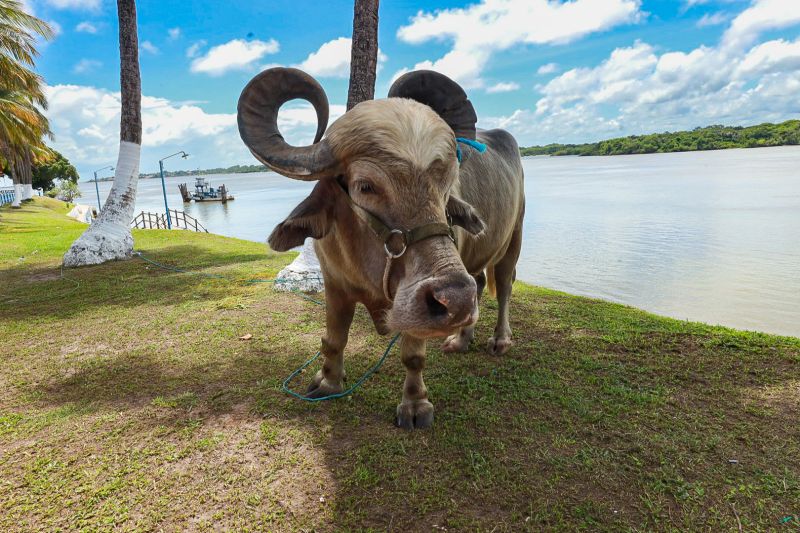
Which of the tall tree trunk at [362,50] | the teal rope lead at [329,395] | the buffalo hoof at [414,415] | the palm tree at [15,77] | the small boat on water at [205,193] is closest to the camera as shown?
the buffalo hoof at [414,415]

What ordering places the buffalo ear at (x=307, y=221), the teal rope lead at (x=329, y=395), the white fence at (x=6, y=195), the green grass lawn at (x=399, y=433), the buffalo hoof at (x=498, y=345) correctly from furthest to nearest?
the white fence at (x=6, y=195), the buffalo hoof at (x=498, y=345), the teal rope lead at (x=329, y=395), the buffalo ear at (x=307, y=221), the green grass lawn at (x=399, y=433)

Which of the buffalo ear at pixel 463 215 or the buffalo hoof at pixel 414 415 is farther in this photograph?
the buffalo hoof at pixel 414 415

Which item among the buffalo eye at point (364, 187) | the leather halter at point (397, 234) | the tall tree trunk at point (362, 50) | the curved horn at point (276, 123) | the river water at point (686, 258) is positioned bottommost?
the river water at point (686, 258)

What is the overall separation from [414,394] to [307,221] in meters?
1.54

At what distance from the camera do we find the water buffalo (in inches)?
87.7

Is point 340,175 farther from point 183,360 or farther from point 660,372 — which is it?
point 660,372

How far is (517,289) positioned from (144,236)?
12322 millimetres

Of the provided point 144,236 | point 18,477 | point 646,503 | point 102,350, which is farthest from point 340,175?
point 144,236

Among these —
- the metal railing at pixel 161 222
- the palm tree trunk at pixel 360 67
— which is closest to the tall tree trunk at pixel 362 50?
the palm tree trunk at pixel 360 67

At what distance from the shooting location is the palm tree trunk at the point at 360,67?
699 cm

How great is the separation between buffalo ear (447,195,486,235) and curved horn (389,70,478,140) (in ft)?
3.18

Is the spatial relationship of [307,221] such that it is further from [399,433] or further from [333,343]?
[399,433]

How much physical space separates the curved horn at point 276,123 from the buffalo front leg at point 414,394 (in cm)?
141

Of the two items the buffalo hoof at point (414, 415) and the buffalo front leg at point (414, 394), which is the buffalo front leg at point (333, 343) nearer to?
the buffalo front leg at point (414, 394)
